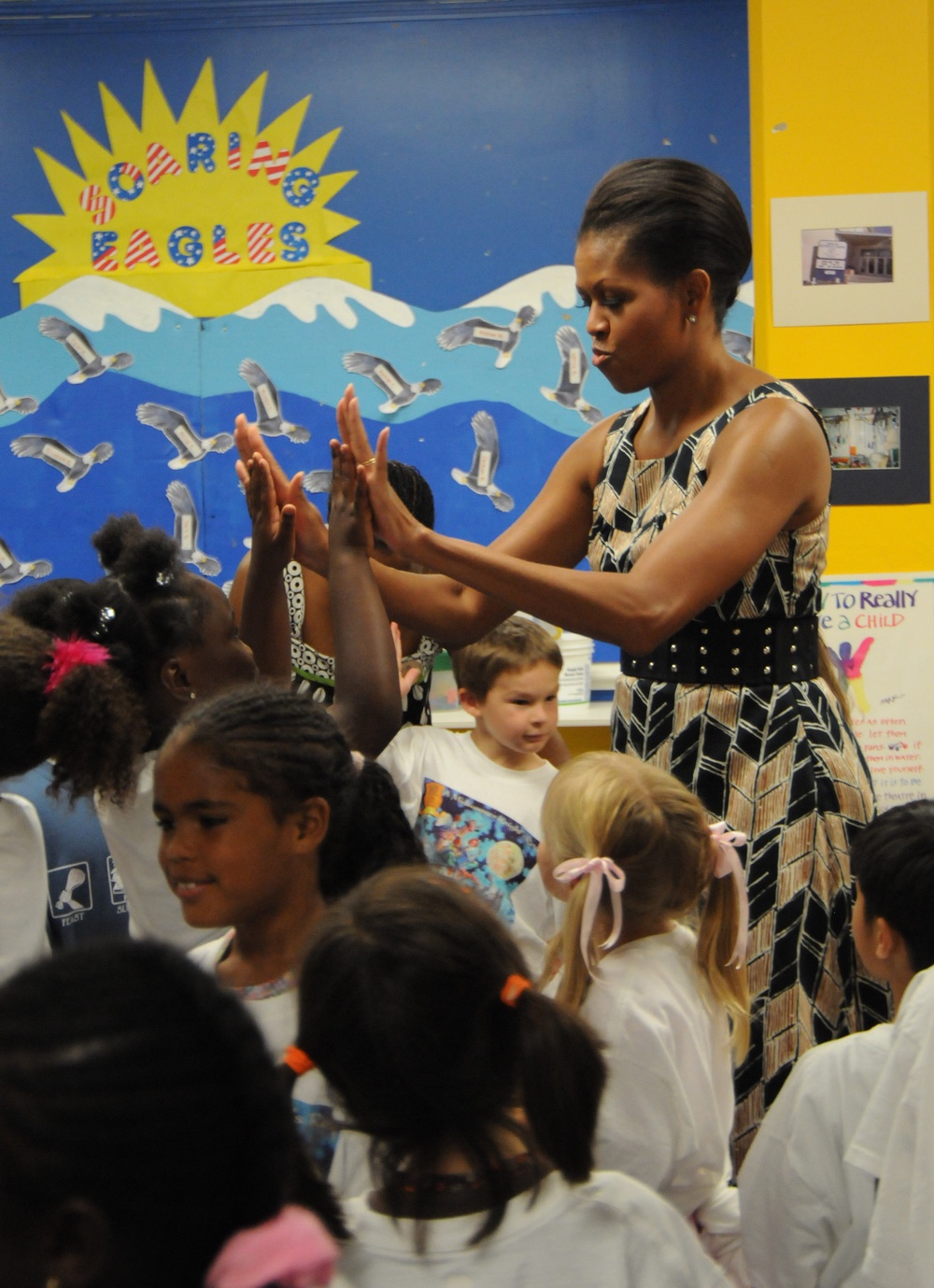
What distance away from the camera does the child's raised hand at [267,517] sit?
1754mm

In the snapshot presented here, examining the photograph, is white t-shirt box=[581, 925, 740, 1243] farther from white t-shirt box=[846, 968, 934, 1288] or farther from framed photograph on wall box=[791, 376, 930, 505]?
framed photograph on wall box=[791, 376, 930, 505]

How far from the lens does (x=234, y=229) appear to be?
406 cm

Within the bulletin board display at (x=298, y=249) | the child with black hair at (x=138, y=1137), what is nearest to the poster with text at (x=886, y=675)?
the bulletin board display at (x=298, y=249)

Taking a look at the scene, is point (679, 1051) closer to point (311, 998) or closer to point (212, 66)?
point (311, 998)

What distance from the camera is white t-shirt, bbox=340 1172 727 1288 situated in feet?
3.14

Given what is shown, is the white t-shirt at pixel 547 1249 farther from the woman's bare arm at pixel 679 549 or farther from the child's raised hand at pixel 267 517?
the child's raised hand at pixel 267 517

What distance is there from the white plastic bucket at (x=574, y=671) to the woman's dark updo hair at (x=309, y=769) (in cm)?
225

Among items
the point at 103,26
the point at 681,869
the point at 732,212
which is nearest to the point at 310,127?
the point at 103,26

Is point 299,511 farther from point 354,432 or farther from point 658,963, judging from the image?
point 658,963

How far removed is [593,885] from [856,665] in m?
2.21

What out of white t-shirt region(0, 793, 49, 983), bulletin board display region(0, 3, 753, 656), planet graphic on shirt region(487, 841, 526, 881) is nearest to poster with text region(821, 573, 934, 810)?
bulletin board display region(0, 3, 753, 656)

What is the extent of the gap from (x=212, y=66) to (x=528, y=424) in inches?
56.7

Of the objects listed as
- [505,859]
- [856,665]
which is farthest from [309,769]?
[856,665]

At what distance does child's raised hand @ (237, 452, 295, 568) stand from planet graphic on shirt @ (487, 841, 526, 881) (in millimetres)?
925
